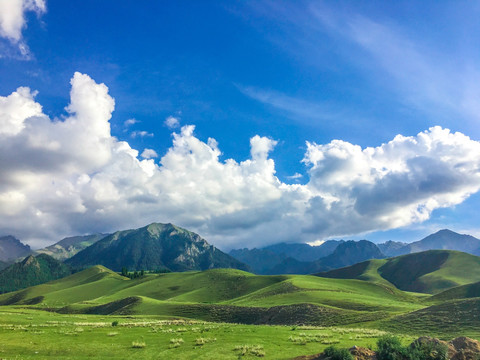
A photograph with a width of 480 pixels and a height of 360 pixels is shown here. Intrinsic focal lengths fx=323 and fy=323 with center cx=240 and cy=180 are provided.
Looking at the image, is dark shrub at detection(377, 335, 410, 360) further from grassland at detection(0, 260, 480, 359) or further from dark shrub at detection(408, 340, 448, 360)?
grassland at detection(0, 260, 480, 359)

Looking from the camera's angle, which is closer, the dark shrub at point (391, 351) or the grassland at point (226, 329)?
the dark shrub at point (391, 351)

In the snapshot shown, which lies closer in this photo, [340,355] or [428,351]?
[340,355]

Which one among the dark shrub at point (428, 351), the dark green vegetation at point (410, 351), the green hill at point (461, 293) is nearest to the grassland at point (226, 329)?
the green hill at point (461, 293)

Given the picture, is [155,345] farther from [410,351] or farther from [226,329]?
[410,351]

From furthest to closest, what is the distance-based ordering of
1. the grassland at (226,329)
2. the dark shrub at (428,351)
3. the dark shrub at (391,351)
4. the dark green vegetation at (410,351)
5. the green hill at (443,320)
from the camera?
the green hill at (443,320) < the grassland at (226,329) < the dark shrub at (428,351) < the dark green vegetation at (410,351) < the dark shrub at (391,351)

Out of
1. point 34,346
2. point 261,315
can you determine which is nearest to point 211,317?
point 261,315

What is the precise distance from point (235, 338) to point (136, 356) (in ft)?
50.6

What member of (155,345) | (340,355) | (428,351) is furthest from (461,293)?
(155,345)

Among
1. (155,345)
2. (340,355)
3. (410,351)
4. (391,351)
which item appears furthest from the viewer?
(155,345)

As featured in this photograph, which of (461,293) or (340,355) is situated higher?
(340,355)

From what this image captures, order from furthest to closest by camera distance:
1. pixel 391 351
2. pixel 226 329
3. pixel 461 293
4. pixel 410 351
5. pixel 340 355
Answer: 1. pixel 461 293
2. pixel 226 329
3. pixel 410 351
4. pixel 391 351
5. pixel 340 355

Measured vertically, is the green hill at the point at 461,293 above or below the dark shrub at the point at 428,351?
below

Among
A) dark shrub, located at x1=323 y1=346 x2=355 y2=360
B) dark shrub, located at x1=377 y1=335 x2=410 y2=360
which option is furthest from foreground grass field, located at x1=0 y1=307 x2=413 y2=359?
dark shrub, located at x1=377 y1=335 x2=410 y2=360

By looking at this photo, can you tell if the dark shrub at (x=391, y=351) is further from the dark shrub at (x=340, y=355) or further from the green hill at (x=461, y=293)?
the green hill at (x=461, y=293)
